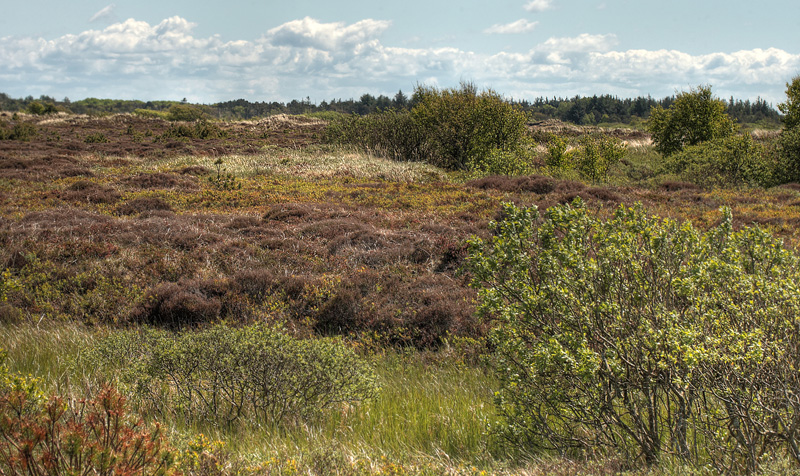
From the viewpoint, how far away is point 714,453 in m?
2.37

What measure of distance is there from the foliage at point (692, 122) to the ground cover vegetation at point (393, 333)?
1536 cm

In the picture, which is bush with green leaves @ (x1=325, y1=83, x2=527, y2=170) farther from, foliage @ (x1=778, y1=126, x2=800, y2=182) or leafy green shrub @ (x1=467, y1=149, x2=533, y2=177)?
foliage @ (x1=778, y1=126, x2=800, y2=182)

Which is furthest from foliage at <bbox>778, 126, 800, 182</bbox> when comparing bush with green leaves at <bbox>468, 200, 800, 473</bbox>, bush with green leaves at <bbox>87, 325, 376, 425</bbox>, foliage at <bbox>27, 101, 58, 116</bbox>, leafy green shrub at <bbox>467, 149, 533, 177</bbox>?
foliage at <bbox>27, 101, 58, 116</bbox>

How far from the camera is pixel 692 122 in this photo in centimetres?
2720

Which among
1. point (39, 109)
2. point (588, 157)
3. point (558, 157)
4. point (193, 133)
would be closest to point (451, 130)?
point (558, 157)

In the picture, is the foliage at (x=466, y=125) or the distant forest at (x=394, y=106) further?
the distant forest at (x=394, y=106)

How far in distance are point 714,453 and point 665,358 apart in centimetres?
47

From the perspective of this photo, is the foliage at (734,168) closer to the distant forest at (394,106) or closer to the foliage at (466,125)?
the foliage at (466,125)

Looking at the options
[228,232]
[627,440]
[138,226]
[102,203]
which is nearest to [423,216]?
[228,232]

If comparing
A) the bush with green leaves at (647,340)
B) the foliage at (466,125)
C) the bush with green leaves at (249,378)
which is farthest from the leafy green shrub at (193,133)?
the bush with green leaves at (647,340)

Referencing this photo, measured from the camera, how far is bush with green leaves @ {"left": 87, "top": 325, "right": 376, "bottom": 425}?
137 inches

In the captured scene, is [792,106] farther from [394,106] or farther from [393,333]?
[394,106]

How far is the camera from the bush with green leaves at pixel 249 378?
3.48 meters

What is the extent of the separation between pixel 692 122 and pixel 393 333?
27.7 meters
